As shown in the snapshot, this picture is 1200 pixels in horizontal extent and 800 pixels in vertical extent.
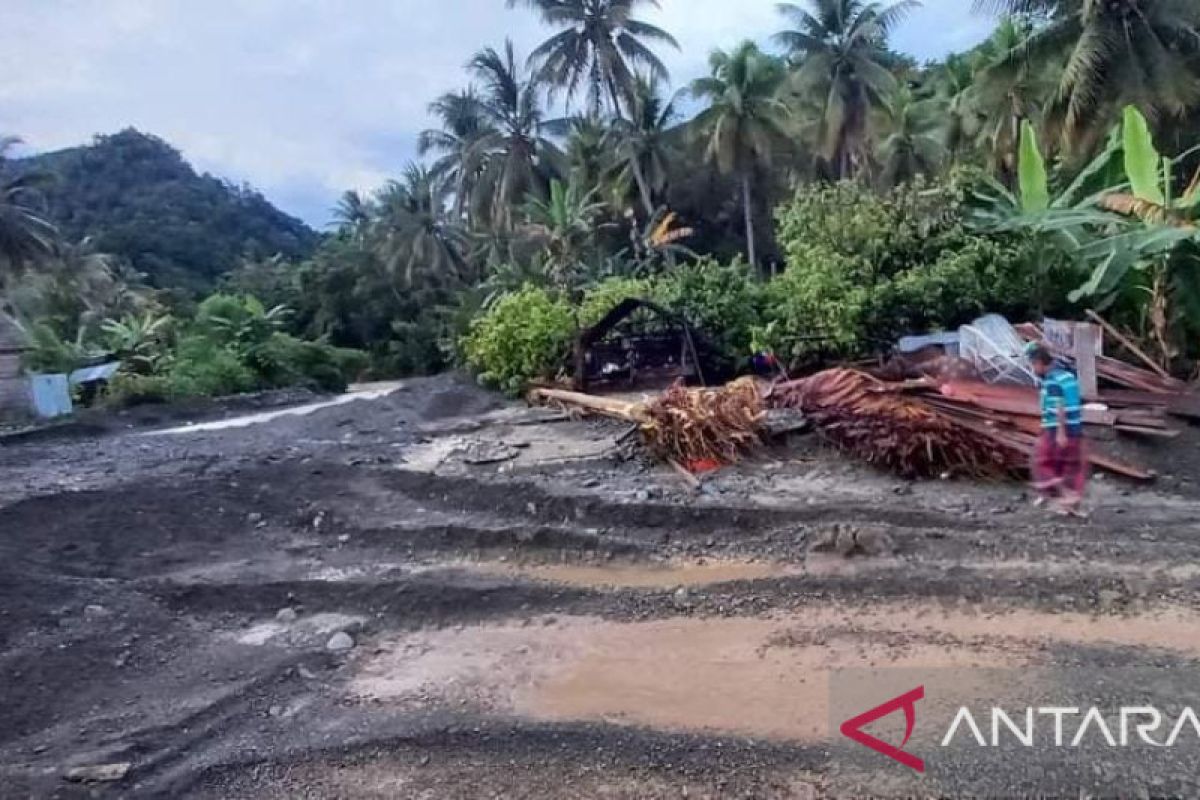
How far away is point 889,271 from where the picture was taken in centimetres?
1421

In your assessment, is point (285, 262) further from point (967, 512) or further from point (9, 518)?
point (967, 512)

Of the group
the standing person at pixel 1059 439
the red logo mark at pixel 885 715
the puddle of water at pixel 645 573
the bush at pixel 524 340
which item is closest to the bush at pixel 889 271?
the bush at pixel 524 340

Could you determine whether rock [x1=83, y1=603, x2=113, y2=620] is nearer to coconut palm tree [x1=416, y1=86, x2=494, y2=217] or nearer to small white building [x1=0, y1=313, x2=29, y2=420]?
small white building [x1=0, y1=313, x2=29, y2=420]

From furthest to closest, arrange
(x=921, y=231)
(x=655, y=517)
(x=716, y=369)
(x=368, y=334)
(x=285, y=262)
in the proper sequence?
(x=285, y=262), (x=368, y=334), (x=716, y=369), (x=921, y=231), (x=655, y=517)

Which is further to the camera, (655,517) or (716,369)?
(716,369)

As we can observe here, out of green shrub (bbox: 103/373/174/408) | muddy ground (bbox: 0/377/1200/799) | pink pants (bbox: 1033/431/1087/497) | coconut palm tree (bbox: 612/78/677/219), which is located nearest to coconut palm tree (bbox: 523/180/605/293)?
coconut palm tree (bbox: 612/78/677/219)

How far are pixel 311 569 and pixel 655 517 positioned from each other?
3337mm

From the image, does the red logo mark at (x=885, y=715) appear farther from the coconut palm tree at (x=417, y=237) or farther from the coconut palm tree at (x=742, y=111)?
the coconut palm tree at (x=417, y=237)

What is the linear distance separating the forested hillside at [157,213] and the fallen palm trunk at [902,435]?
1775 inches

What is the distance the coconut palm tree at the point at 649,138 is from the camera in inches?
1187

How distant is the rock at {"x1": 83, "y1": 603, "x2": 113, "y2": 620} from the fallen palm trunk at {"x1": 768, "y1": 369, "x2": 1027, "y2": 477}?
300 inches

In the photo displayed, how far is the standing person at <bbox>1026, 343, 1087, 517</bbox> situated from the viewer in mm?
6816

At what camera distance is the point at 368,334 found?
41.8 m

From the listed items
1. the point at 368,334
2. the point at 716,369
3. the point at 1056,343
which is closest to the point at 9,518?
the point at 716,369
